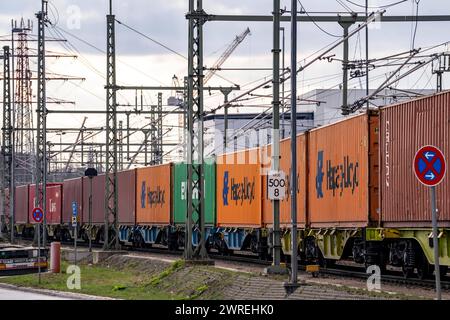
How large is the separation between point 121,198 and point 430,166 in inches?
1670

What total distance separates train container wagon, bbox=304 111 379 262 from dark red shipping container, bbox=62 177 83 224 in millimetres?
33312

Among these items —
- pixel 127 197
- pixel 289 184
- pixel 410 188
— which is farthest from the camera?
pixel 127 197

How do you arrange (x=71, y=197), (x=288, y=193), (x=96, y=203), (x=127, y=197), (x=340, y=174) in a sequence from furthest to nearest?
1. (x=71, y=197)
2. (x=96, y=203)
3. (x=127, y=197)
4. (x=288, y=193)
5. (x=340, y=174)

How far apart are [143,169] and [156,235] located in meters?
3.70

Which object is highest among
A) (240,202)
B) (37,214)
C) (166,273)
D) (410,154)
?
(410,154)

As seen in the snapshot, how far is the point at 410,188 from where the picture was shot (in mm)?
24859

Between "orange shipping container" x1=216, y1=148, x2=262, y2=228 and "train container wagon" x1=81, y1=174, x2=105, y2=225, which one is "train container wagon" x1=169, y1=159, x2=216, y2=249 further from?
"train container wagon" x1=81, y1=174, x2=105, y2=225

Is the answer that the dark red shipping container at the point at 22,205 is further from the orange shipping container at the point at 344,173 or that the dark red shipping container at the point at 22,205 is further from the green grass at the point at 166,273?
the orange shipping container at the point at 344,173

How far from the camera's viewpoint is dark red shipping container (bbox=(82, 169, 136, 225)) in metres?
56.2

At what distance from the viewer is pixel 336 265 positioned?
34438mm

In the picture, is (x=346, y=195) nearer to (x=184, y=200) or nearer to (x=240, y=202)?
(x=240, y=202)

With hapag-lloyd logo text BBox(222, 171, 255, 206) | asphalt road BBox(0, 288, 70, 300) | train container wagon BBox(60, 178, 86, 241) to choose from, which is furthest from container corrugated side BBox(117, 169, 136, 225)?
asphalt road BBox(0, 288, 70, 300)

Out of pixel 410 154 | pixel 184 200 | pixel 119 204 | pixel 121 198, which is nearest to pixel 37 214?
pixel 184 200
